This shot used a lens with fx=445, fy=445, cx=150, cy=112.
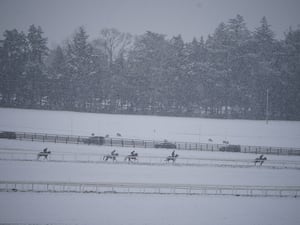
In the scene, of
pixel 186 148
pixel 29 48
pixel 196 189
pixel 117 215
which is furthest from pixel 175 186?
pixel 29 48

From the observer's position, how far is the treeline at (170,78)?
80.8m

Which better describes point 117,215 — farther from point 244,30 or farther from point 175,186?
point 244,30

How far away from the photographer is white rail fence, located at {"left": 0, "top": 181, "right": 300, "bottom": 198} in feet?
84.3

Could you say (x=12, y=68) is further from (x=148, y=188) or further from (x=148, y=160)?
(x=148, y=188)

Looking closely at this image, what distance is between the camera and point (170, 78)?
275 feet

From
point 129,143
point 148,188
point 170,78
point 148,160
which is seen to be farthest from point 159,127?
point 148,188

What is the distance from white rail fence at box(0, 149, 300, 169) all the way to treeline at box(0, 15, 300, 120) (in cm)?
4275

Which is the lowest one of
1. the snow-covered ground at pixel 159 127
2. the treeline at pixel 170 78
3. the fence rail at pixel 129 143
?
the fence rail at pixel 129 143

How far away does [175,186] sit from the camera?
88.4 feet

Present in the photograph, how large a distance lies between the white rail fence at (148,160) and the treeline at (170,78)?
4275cm

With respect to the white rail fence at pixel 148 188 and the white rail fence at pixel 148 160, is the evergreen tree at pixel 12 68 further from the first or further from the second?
the white rail fence at pixel 148 188

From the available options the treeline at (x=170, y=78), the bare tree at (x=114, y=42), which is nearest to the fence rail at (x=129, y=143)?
the treeline at (x=170, y=78)

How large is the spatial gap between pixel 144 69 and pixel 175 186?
197 ft

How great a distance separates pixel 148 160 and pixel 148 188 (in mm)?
9079
